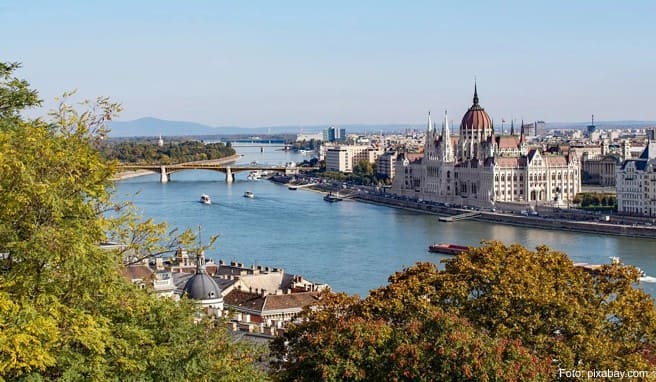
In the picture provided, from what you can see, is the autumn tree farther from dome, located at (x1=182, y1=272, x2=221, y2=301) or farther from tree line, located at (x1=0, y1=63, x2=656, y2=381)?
dome, located at (x1=182, y1=272, x2=221, y2=301)

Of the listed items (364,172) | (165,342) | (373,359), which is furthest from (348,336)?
(364,172)

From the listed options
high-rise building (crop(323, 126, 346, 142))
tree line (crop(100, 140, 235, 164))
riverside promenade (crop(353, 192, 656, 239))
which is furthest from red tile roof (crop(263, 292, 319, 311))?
high-rise building (crop(323, 126, 346, 142))

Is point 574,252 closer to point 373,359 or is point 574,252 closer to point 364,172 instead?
point 373,359

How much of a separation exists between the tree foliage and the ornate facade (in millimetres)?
37938

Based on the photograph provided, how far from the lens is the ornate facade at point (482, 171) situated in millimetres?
50844

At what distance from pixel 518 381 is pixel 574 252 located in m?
23.0

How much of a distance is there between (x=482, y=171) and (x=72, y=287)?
46593 millimetres

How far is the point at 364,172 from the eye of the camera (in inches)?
2805

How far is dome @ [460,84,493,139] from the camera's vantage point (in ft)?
189

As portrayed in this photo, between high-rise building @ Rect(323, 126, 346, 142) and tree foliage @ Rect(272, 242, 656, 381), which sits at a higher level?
tree foliage @ Rect(272, 242, 656, 381)

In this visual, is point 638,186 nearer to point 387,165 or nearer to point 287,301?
point 287,301

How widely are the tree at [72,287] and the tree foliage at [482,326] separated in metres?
2.05

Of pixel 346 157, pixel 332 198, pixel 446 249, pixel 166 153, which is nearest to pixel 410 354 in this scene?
pixel 446 249

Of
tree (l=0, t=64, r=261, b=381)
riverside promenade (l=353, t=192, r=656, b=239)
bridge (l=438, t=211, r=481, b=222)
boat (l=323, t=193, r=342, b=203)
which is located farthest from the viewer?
boat (l=323, t=193, r=342, b=203)
